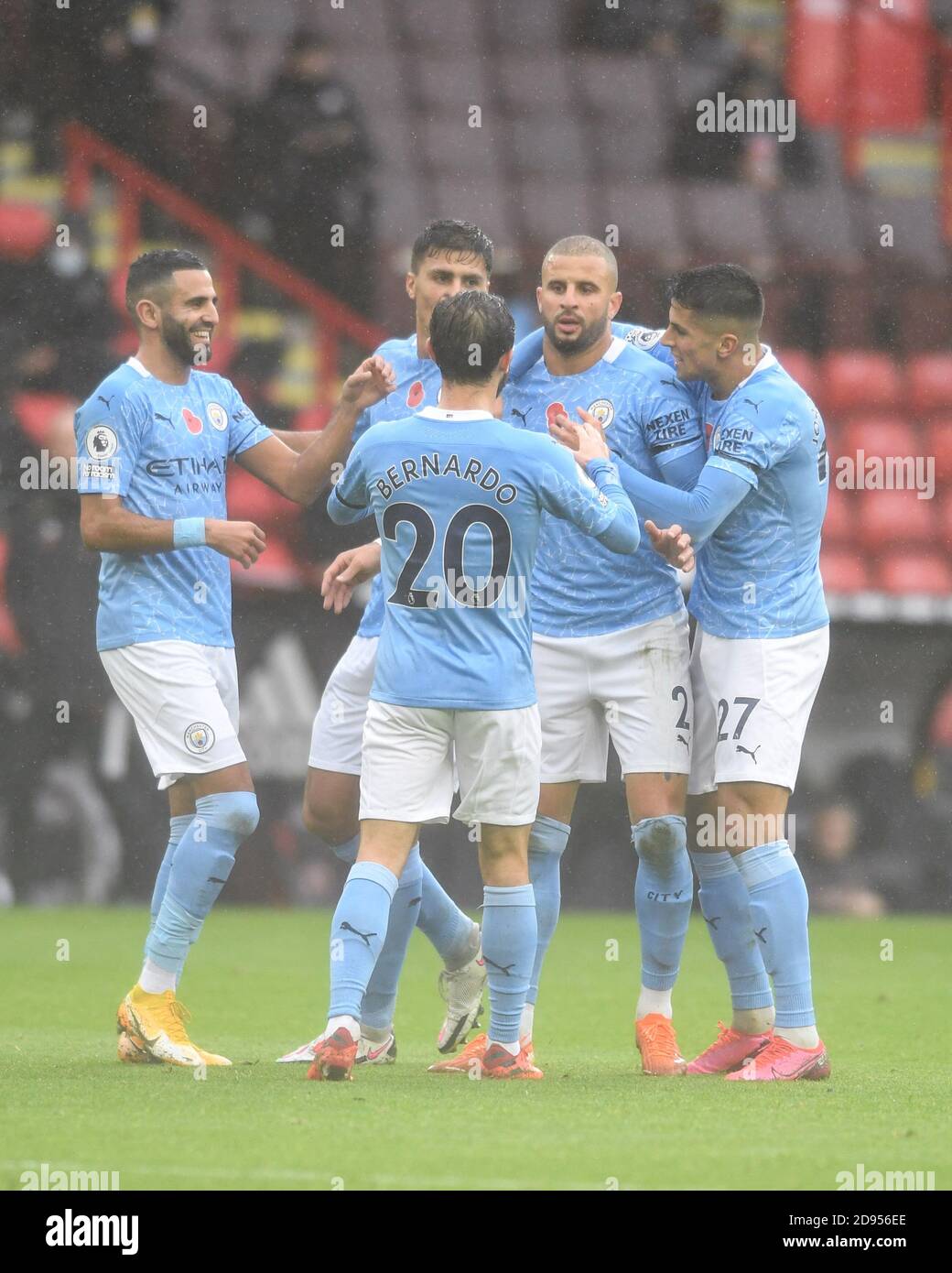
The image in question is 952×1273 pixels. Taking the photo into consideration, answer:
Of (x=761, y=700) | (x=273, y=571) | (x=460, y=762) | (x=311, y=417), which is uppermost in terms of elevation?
(x=311, y=417)

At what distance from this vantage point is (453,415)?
459 centimetres

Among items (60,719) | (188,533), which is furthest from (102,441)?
(60,719)

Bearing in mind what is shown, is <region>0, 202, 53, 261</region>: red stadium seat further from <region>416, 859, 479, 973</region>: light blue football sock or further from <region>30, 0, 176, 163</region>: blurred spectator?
<region>416, 859, 479, 973</region>: light blue football sock

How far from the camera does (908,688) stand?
10836 millimetres

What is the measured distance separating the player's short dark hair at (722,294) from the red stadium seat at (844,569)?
273 inches

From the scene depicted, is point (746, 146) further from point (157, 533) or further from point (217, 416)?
point (157, 533)

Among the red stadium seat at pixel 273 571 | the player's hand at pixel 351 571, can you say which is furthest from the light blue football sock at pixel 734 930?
the red stadium seat at pixel 273 571

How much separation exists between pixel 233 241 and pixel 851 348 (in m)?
4.02

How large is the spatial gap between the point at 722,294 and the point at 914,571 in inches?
300

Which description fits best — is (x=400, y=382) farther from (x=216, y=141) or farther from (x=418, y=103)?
(x=418, y=103)

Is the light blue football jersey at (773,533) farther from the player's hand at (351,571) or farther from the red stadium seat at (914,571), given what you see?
the red stadium seat at (914,571)

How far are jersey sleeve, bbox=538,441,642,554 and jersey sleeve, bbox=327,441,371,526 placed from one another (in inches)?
16.4

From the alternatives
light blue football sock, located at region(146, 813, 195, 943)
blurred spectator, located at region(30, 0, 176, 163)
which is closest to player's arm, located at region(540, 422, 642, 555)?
light blue football sock, located at region(146, 813, 195, 943)
